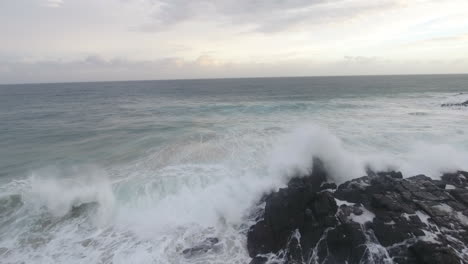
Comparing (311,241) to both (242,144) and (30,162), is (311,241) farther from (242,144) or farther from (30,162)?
(30,162)

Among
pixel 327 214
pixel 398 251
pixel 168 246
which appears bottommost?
pixel 168 246

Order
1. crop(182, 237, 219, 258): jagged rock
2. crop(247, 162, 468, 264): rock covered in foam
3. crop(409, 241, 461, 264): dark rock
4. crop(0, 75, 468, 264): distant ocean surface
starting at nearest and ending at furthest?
crop(409, 241, 461, 264): dark rock, crop(247, 162, 468, 264): rock covered in foam, crop(182, 237, 219, 258): jagged rock, crop(0, 75, 468, 264): distant ocean surface

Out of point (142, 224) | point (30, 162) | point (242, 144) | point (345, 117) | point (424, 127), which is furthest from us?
point (345, 117)

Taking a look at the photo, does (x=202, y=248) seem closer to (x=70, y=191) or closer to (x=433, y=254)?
(x=433, y=254)

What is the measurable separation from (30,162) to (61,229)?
885 cm

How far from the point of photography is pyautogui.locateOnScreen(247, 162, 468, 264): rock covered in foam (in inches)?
261

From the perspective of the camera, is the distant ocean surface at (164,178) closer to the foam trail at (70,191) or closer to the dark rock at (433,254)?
the foam trail at (70,191)

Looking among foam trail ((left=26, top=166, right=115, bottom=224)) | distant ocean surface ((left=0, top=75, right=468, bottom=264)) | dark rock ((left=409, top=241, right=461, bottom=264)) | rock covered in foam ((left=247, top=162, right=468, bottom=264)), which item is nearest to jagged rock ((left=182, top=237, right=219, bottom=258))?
distant ocean surface ((left=0, top=75, right=468, bottom=264))

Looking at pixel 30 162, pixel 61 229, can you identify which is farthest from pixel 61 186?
pixel 30 162

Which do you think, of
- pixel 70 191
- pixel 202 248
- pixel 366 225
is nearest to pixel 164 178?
pixel 70 191

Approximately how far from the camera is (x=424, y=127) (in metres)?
19.7

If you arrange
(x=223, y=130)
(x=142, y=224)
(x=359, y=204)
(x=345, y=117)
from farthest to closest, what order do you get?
(x=345, y=117)
(x=223, y=130)
(x=142, y=224)
(x=359, y=204)

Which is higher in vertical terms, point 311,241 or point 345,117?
point 345,117

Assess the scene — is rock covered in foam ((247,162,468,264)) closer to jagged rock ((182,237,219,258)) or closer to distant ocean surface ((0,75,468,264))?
jagged rock ((182,237,219,258))
